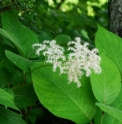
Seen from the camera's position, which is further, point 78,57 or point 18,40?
point 18,40

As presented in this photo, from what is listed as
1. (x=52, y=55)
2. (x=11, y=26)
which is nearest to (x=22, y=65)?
(x=52, y=55)

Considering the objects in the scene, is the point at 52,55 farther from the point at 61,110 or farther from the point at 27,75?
the point at 27,75

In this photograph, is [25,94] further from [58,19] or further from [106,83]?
[58,19]

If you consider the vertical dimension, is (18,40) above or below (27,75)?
above

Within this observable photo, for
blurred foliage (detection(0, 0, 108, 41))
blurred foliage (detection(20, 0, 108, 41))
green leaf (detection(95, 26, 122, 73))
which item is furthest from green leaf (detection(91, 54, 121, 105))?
blurred foliage (detection(20, 0, 108, 41))

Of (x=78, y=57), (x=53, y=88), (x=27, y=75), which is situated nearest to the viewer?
(x=78, y=57)

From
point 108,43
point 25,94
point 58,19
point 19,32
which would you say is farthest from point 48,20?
point 25,94

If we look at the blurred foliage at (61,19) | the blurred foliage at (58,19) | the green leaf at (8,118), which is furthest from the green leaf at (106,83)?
the blurred foliage at (61,19)
